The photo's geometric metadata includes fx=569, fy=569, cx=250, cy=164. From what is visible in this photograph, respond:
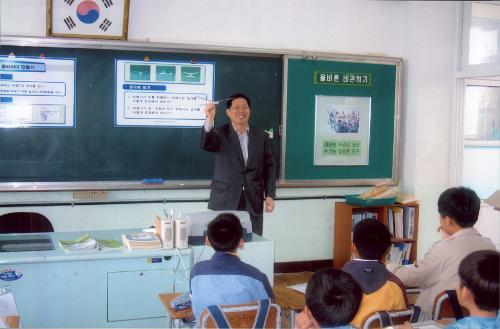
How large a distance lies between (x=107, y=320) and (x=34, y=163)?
1.85 m

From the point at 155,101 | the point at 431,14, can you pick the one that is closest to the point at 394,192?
the point at 431,14

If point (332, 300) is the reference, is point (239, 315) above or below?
below

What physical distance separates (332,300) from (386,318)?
45 centimetres

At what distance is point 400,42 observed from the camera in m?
5.09

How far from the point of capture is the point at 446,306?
2219mm

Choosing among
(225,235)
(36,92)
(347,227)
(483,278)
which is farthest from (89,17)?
(483,278)

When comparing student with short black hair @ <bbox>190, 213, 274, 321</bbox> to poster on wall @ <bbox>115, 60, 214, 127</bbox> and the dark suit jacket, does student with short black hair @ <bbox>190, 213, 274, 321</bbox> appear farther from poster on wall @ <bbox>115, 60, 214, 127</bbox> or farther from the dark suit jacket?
poster on wall @ <bbox>115, 60, 214, 127</bbox>

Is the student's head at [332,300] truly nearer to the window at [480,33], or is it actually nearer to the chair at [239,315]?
the chair at [239,315]

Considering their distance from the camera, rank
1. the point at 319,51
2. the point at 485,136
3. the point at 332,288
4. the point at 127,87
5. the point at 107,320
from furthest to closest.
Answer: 1. the point at 485,136
2. the point at 319,51
3. the point at 127,87
4. the point at 107,320
5. the point at 332,288

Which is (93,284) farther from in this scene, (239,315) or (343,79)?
(343,79)

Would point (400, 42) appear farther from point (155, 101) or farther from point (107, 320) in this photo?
point (107, 320)

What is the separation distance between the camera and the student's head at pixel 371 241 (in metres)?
2.20

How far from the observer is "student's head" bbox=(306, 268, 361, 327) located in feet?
5.06

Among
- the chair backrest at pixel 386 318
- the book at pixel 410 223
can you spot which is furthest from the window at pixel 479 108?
the chair backrest at pixel 386 318
